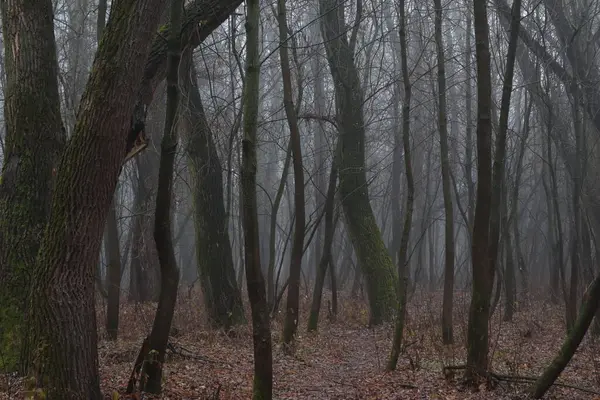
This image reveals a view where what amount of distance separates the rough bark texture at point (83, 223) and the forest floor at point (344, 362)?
0.76 m

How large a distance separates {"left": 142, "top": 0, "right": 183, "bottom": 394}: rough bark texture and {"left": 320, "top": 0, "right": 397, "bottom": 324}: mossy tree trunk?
6.43 metres

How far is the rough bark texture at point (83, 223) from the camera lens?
17.1 ft

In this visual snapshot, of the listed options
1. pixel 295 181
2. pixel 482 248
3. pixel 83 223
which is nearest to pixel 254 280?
pixel 83 223

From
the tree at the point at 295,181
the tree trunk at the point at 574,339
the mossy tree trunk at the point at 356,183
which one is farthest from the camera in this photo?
the mossy tree trunk at the point at 356,183

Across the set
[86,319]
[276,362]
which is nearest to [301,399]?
[276,362]

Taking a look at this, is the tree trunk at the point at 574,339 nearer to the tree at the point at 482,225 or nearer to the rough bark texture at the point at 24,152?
the tree at the point at 482,225

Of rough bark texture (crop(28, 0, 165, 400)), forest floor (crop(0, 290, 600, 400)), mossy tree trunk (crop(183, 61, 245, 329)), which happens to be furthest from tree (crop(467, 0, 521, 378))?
mossy tree trunk (crop(183, 61, 245, 329))

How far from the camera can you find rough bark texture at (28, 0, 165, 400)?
5.21 metres

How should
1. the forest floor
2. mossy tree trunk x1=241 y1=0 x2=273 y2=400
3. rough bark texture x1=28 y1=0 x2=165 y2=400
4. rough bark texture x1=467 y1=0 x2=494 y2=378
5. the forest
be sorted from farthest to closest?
the forest floor < rough bark texture x1=467 y1=0 x2=494 y2=378 < mossy tree trunk x1=241 y1=0 x2=273 y2=400 < the forest < rough bark texture x1=28 y1=0 x2=165 y2=400

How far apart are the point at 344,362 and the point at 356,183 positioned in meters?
5.07

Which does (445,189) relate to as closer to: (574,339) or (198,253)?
(574,339)

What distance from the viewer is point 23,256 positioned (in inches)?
255

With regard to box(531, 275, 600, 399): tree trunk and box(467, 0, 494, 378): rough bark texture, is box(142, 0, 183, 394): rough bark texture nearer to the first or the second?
box(467, 0, 494, 378): rough bark texture

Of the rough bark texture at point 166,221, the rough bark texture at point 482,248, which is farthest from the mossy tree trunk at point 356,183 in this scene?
the rough bark texture at point 166,221
